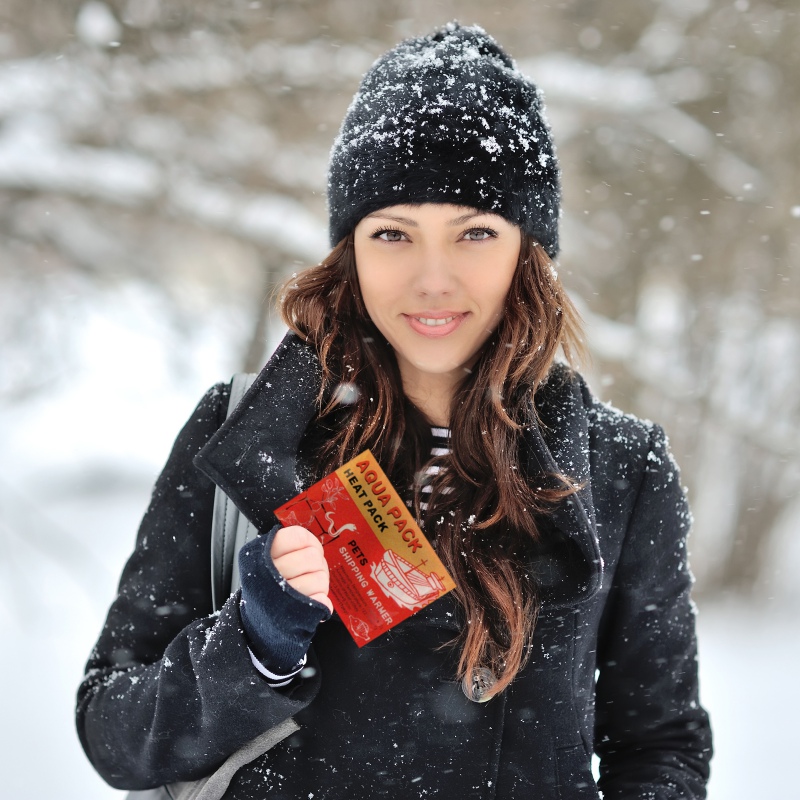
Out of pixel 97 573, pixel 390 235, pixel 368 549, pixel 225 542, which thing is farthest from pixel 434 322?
pixel 97 573

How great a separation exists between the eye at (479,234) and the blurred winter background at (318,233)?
3151mm

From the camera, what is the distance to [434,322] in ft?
4.75

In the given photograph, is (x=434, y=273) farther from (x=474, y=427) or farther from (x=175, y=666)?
(x=175, y=666)

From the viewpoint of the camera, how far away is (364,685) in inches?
56.2

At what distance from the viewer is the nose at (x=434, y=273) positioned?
4.61 feet

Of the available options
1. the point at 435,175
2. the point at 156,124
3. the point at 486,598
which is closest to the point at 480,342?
the point at 435,175

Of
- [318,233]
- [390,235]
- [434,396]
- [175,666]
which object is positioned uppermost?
[318,233]

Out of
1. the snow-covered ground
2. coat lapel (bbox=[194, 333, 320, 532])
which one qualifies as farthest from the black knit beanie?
the snow-covered ground

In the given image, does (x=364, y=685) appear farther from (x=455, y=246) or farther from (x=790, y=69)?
(x=790, y=69)

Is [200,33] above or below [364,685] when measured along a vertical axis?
above

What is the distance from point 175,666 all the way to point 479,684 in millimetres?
538

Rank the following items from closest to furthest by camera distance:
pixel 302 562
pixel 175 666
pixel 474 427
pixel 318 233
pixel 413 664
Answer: pixel 302 562, pixel 175 666, pixel 413 664, pixel 474 427, pixel 318 233

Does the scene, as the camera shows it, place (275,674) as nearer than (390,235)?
Yes

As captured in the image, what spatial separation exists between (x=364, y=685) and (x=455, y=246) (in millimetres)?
826
